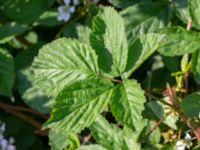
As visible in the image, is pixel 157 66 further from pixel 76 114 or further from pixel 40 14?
pixel 76 114

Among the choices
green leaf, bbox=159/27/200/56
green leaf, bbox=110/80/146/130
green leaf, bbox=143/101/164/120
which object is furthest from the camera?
green leaf, bbox=143/101/164/120

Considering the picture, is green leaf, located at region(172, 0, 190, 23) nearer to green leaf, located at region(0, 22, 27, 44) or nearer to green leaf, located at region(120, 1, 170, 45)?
green leaf, located at region(120, 1, 170, 45)

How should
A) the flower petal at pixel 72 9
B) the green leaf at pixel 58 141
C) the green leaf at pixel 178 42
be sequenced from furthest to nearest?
the flower petal at pixel 72 9
the green leaf at pixel 58 141
the green leaf at pixel 178 42

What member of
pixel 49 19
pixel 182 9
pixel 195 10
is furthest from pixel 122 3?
pixel 195 10

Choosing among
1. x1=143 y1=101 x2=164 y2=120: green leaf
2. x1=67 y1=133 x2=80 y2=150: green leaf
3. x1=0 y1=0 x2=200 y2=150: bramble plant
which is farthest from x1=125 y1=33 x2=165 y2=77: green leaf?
x1=67 y1=133 x2=80 y2=150: green leaf

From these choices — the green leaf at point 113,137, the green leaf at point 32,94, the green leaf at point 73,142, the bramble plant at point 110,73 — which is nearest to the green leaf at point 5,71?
the bramble plant at point 110,73

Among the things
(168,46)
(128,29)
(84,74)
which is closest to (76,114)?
(84,74)

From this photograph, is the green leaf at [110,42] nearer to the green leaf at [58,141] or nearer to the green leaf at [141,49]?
the green leaf at [141,49]

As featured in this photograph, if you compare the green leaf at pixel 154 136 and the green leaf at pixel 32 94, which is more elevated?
the green leaf at pixel 32 94
